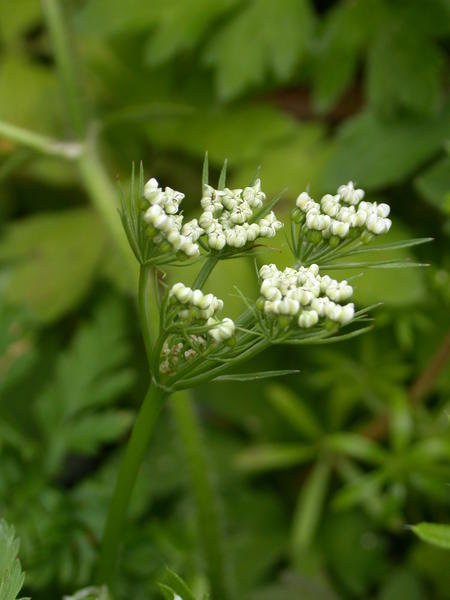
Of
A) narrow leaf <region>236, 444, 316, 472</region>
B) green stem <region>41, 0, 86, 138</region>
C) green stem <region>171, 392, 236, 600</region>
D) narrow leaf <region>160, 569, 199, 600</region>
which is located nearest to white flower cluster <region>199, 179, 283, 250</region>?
narrow leaf <region>160, 569, 199, 600</region>

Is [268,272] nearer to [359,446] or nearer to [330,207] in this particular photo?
[330,207]

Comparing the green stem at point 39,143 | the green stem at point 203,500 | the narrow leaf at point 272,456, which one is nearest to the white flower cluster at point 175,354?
the green stem at point 203,500

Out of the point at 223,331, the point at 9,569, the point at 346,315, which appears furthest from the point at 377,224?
the point at 9,569

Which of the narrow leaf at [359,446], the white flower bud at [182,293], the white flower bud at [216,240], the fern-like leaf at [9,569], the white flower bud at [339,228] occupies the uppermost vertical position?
the white flower bud at [216,240]

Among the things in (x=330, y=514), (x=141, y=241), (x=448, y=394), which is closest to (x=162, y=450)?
Answer: (x=330, y=514)

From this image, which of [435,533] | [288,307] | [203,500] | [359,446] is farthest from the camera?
[359,446]

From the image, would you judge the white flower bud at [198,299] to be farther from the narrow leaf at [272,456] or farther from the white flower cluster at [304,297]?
the narrow leaf at [272,456]
